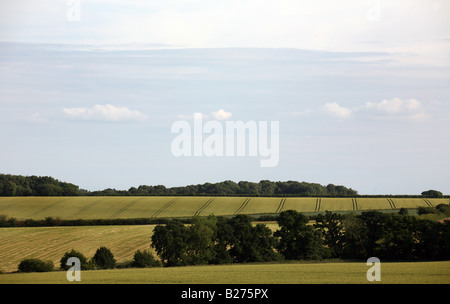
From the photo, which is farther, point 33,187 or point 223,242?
point 33,187

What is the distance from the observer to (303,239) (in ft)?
260

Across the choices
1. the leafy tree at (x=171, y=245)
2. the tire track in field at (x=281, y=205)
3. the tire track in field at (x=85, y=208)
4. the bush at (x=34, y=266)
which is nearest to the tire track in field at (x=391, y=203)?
the tire track in field at (x=281, y=205)

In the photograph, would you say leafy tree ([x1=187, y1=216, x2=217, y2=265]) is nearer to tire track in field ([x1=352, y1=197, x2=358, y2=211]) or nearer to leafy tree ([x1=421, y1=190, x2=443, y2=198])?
tire track in field ([x1=352, y1=197, x2=358, y2=211])

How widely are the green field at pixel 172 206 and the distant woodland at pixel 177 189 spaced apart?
12.7m

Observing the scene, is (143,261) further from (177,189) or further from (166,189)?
(166,189)

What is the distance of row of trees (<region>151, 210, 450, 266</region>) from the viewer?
2867 inches

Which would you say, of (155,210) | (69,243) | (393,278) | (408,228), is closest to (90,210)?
(155,210)

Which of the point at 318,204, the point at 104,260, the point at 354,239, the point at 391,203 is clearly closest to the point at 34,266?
the point at 104,260

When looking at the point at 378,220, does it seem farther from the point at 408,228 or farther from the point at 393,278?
the point at 393,278

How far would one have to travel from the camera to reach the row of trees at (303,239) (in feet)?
239

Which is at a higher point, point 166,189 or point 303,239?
point 166,189

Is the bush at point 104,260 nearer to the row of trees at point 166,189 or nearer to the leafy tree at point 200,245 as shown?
the leafy tree at point 200,245

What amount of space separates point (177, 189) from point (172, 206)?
45.5 meters

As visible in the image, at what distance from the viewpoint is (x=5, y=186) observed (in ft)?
468
